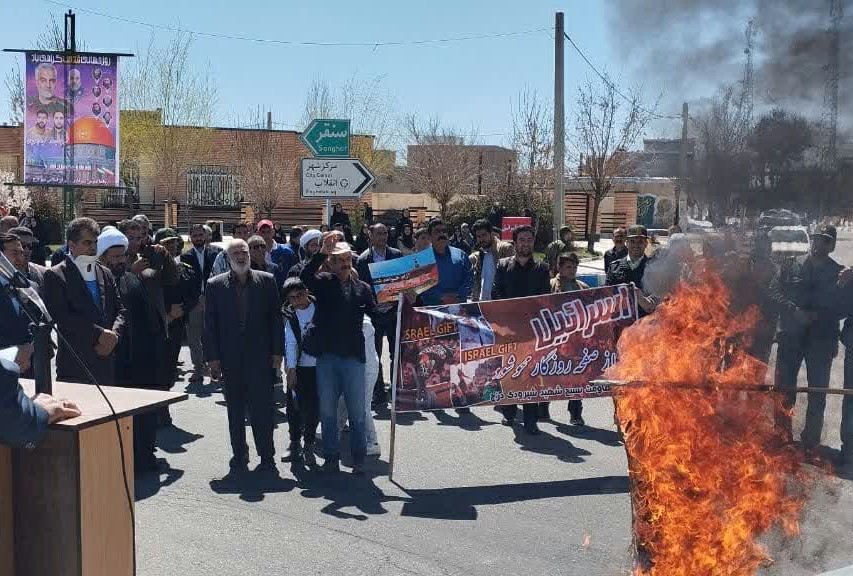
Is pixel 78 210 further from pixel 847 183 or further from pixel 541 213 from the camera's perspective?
pixel 847 183

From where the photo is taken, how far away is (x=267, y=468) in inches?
284

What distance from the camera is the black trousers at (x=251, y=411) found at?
7156 mm

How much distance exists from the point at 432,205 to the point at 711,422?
3995cm

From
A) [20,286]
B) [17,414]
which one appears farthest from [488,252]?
[17,414]

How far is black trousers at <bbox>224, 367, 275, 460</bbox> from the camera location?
23.5 feet

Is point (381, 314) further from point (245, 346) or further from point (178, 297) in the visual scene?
point (245, 346)

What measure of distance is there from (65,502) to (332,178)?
8865 mm

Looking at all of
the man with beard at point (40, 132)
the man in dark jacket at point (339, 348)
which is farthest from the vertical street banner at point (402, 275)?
the man with beard at point (40, 132)

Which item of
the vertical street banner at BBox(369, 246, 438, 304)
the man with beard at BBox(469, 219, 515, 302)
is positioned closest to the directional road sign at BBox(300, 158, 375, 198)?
the man with beard at BBox(469, 219, 515, 302)

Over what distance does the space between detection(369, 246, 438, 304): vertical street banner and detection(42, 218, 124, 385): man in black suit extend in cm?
229

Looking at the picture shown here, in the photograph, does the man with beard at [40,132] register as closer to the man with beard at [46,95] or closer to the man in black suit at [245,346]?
the man with beard at [46,95]

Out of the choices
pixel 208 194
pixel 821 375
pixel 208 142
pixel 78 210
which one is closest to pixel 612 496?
pixel 821 375

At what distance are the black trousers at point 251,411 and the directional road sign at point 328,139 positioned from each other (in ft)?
18.5

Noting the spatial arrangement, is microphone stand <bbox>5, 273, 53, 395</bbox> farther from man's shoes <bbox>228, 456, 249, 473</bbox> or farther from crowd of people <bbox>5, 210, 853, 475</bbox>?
man's shoes <bbox>228, 456, 249, 473</bbox>
